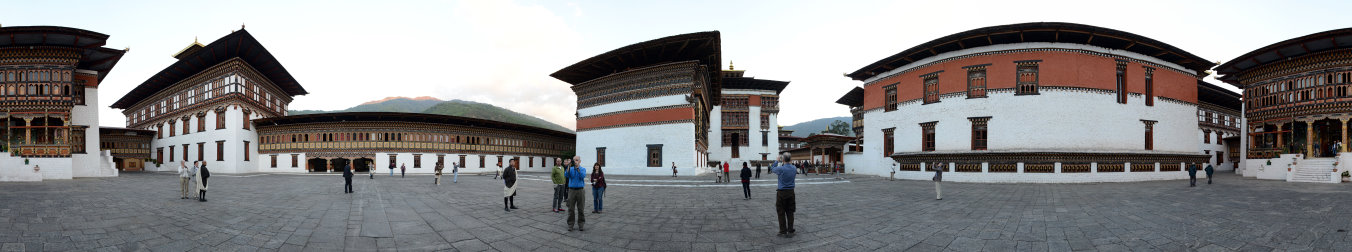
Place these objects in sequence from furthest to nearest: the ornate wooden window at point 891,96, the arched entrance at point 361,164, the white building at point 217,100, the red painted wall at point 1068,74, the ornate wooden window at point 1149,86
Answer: the arched entrance at point 361,164
the white building at point 217,100
the ornate wooden window at point 891,96
the ornate wooden window at point 1149,86
the red painted wall at point 1068,74

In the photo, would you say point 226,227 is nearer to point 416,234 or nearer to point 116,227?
point 116,227

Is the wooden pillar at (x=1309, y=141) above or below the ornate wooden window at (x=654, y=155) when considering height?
above

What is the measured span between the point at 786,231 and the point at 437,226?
5.41 meters

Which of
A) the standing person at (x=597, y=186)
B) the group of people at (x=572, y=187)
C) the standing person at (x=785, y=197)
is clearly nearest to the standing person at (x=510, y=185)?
the group of people at (x=572, y=187)

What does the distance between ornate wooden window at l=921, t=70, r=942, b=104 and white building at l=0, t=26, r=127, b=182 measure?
40206mm

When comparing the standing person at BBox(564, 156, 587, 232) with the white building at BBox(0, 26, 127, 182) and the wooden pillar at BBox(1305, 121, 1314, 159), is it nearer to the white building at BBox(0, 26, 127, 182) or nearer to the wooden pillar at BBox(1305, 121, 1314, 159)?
the white building at BBox(0, 26, 127, 182)

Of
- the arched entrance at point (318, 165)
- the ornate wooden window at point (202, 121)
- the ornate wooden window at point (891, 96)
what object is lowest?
the arched entrance at point (318, 165)

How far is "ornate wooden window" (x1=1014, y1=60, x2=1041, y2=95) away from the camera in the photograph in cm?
2159

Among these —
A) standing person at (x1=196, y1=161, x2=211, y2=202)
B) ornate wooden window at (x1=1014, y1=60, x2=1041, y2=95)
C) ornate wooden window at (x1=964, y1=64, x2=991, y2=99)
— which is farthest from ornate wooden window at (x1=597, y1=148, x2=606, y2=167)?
ornate wooden window at (x1=1014, y1=60, x2=1041, y2=95)

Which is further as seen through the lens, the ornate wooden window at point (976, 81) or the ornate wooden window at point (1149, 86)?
the ornate wooden window at point (1149, 86)

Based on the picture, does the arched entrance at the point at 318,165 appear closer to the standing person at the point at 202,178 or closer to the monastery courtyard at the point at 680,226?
the monastery courtyard at the point at 680,226

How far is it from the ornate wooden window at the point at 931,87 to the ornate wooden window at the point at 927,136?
1159mm

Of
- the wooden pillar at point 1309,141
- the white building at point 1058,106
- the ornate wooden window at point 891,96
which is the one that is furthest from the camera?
the ornate wooden window at point 891,96

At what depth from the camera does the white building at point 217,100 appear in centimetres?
3478
